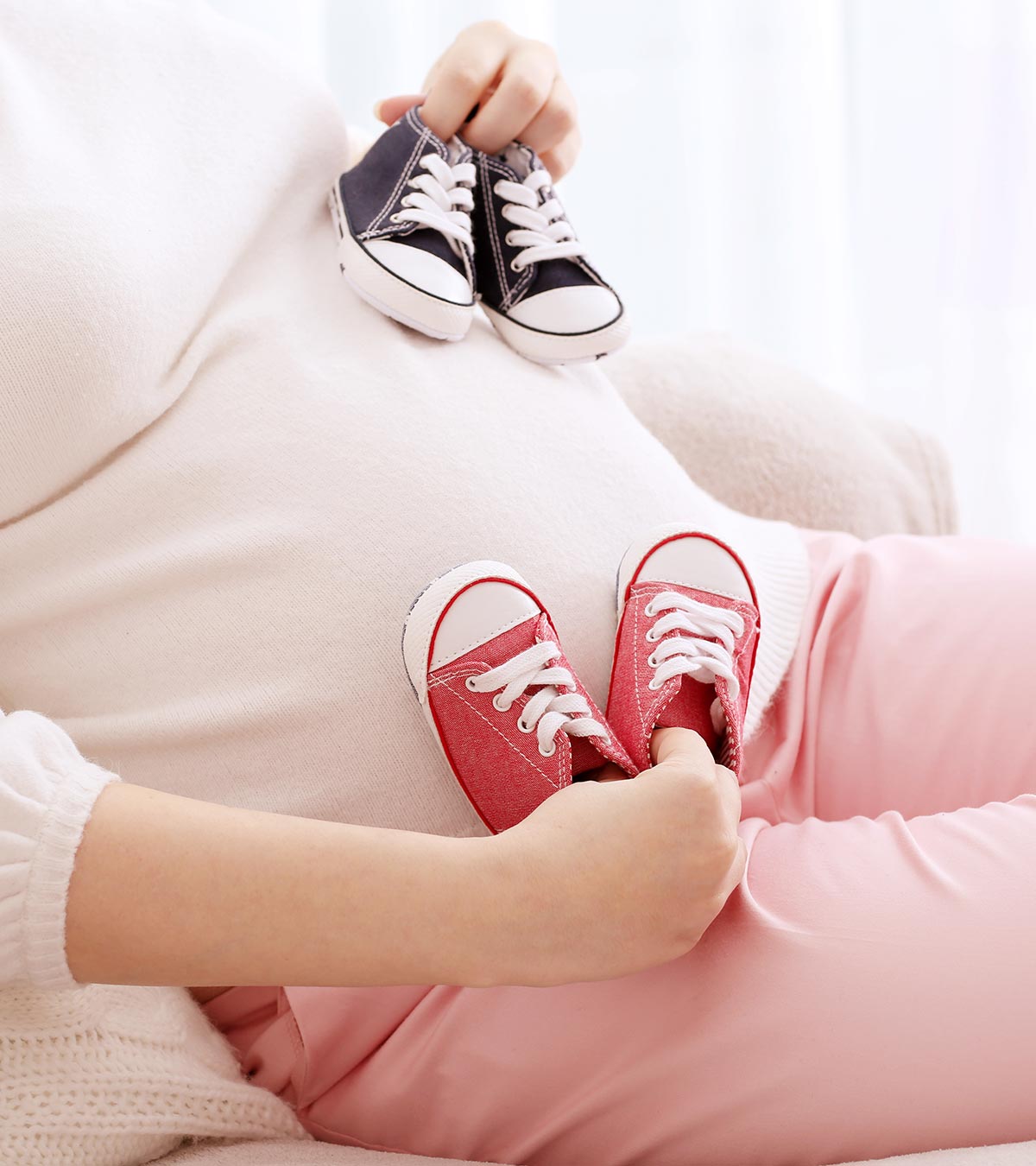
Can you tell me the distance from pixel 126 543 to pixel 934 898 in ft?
1.79

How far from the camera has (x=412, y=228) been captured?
821mm

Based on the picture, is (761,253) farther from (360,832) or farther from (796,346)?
(360,832)

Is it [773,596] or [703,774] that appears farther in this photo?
[773,596]

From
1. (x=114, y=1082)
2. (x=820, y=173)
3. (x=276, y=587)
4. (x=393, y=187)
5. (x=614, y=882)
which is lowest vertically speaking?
(x=114, y=1082)

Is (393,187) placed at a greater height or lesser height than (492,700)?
greater

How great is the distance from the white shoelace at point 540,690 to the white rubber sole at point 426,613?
32 millimetres

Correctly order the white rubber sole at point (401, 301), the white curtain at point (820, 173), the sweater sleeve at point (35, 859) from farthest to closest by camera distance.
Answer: the white curtain at point (820, 173) → the white rubber sole at point (401, 301) → the sweater sleeve at point (35, 859)

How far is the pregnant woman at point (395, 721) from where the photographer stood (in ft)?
1.84

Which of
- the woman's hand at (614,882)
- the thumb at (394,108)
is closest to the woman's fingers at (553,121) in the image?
the thumb at (394,108)

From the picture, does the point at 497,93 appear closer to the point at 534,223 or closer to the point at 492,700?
the point at 534,223

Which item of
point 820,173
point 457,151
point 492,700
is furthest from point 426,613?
point 820,173

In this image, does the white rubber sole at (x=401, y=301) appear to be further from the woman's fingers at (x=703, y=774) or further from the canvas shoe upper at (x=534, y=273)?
the woman's fingers at (x=703, y=774)

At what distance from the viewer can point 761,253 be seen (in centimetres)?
188

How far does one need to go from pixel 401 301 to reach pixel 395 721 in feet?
1.01
